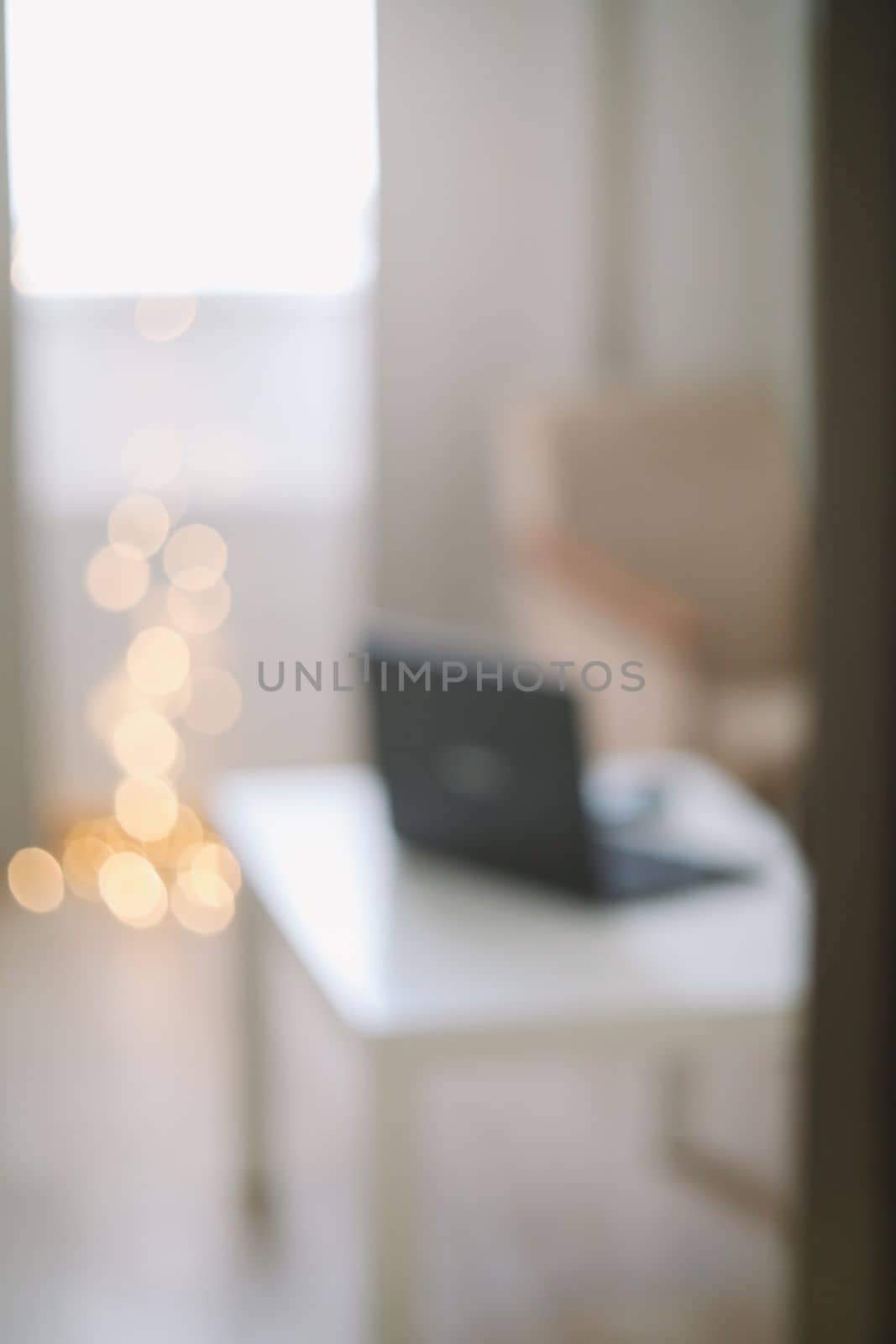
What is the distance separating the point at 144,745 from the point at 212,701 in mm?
166

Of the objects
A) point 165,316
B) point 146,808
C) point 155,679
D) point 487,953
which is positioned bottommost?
point 146,808

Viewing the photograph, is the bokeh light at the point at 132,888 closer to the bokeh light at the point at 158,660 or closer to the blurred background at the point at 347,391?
the blurred background at the point at 347,391

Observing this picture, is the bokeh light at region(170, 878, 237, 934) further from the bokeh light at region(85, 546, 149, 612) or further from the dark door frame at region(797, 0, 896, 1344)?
the dark door frame at region(797, 0, 896, 1344)

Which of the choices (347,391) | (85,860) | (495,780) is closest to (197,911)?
(85,860)

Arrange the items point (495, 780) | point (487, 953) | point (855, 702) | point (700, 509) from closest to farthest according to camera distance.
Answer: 1. point (855, 702)
2. point (487, 953)
3. point (495, 780)
4. point (700, 509)

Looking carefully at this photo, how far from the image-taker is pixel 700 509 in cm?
286

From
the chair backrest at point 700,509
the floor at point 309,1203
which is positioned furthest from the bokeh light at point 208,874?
the chair backrest at point 700,509

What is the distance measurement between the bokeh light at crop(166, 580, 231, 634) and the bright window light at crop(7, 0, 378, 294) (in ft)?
1.98

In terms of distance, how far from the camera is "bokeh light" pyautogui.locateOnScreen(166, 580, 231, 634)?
10.6 ft

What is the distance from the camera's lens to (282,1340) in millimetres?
1466

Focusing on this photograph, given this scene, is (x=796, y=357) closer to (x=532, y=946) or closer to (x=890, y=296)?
(x=532, y=946)

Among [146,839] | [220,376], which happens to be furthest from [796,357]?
[146,839]

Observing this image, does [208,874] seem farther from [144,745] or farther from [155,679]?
[155,679]

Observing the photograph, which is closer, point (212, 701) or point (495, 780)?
point (495, 780)
